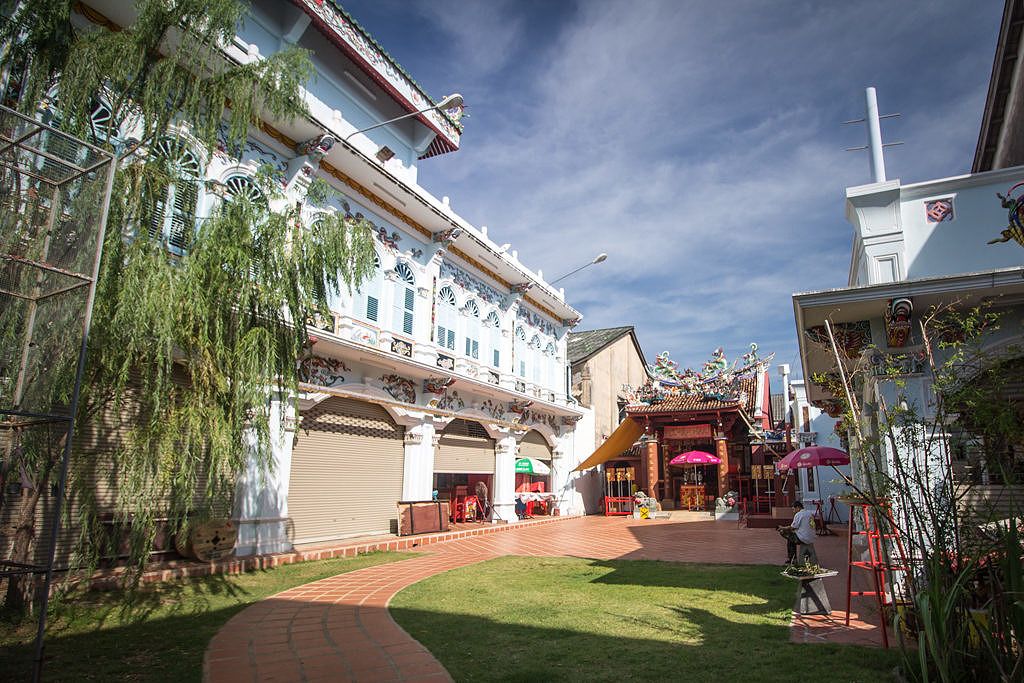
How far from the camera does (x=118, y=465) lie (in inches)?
248

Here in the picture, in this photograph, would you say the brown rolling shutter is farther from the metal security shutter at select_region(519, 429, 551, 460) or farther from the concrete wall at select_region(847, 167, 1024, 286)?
the metal security shutter at select_region(519, 429, 551, 460)

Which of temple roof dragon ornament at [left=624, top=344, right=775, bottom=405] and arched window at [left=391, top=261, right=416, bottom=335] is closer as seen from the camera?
arched window at [left=391, top=261, right=416, bottom=335]

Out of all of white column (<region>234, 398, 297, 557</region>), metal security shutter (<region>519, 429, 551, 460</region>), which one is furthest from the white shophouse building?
metal security shutter (<region>519, 429, 551, 460</region>)

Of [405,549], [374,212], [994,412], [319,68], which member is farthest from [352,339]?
[994,412]

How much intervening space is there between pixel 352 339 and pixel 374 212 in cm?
321

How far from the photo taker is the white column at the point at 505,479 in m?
18.8

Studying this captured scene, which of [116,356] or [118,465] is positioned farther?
[118,465]

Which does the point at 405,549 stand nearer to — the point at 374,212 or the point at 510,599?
the point at 510,599

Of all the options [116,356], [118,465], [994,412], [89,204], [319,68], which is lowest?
[118,465]

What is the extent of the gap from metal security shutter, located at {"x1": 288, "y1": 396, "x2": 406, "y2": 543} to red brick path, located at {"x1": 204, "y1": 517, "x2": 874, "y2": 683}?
1.80 m

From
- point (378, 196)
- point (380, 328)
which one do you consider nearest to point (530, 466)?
point (380, 328)

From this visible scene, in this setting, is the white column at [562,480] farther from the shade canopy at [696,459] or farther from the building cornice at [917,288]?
the building cornice at [917,288]

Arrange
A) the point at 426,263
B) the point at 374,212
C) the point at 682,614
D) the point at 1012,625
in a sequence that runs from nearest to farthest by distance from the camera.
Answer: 1. the point at 1012,625
2. the point at 682,614
3. the point at 374,212
4. the point at 426,263

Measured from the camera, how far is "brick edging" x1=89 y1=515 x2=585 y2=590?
8244mm
